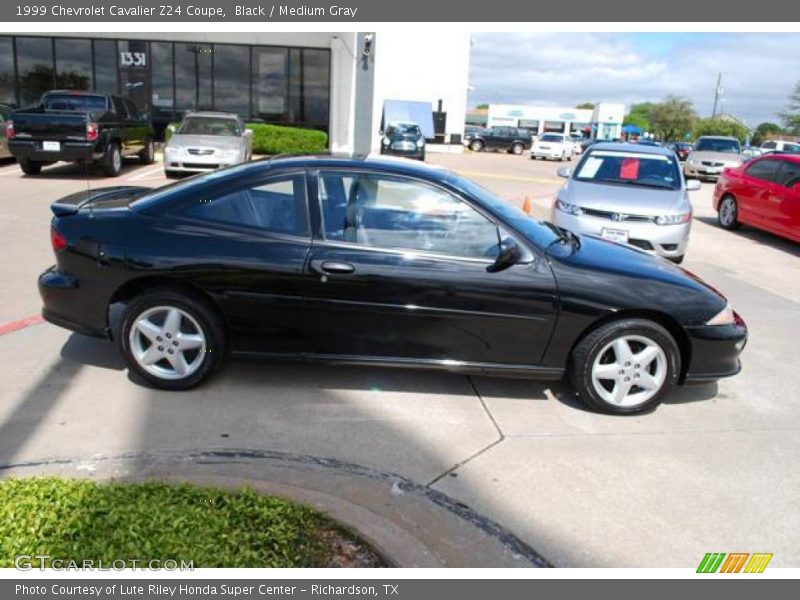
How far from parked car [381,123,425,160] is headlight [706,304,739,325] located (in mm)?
22598

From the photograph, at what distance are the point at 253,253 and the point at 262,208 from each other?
34 centimetres

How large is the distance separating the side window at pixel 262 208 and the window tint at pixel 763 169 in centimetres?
982

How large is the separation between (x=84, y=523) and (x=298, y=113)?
24.3 m

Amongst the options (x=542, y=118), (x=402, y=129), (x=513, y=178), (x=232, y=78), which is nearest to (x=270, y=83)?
(x=232, y=78)

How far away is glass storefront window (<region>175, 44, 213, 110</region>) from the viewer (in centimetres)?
2444

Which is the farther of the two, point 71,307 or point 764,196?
point 764,196

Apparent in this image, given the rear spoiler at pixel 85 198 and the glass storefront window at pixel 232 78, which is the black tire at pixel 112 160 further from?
the rear spoiler at pixel 85 198

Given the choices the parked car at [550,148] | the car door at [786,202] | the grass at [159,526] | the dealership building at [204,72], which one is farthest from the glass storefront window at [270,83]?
the grass at [159,526]

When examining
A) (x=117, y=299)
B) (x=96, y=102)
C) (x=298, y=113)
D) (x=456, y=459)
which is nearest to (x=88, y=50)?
(x=298, y=113)

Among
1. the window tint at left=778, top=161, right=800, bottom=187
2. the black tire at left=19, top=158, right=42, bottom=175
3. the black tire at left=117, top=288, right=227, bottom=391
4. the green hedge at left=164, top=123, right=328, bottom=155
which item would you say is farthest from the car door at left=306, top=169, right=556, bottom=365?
the green hedge at left=164, top=123, right=328, bottom=155

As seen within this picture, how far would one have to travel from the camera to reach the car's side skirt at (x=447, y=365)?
4273 millimetres

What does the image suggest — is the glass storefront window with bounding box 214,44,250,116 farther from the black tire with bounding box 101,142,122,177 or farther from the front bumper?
the front bumper

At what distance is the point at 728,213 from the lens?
12.8 m

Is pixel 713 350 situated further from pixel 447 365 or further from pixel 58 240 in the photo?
pixel 58 240
